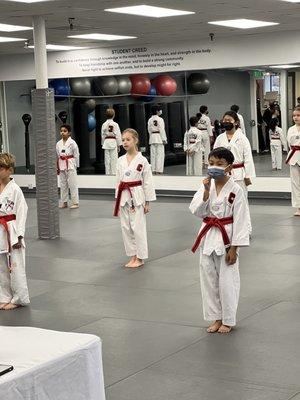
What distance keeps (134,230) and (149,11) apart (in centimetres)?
415

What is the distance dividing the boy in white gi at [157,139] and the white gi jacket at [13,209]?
10488 mm

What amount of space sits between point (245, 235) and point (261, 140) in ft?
37.9

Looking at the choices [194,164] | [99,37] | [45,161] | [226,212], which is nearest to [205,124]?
[194,164]

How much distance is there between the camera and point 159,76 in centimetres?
1752

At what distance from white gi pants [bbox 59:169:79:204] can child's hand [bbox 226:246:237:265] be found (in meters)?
9.25

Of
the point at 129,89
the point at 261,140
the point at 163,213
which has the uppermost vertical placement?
the point at 129,89

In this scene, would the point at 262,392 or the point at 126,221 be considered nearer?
the point at 262,392

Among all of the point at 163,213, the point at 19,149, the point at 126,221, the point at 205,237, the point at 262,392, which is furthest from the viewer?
the point at 19,149

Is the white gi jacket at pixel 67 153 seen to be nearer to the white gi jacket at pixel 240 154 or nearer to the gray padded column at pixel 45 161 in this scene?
the gray padded column at pixel 45 161

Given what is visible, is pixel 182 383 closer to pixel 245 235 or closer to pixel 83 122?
pixel 245 235

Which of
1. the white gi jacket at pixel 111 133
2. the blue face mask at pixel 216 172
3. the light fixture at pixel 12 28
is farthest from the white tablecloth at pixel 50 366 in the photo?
the white gi jacket at pixel 111 133

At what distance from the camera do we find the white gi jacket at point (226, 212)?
20.6ft

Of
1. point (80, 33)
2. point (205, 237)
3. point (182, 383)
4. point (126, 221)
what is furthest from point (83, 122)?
point (182, 383)

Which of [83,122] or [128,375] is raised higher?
[83,122]
